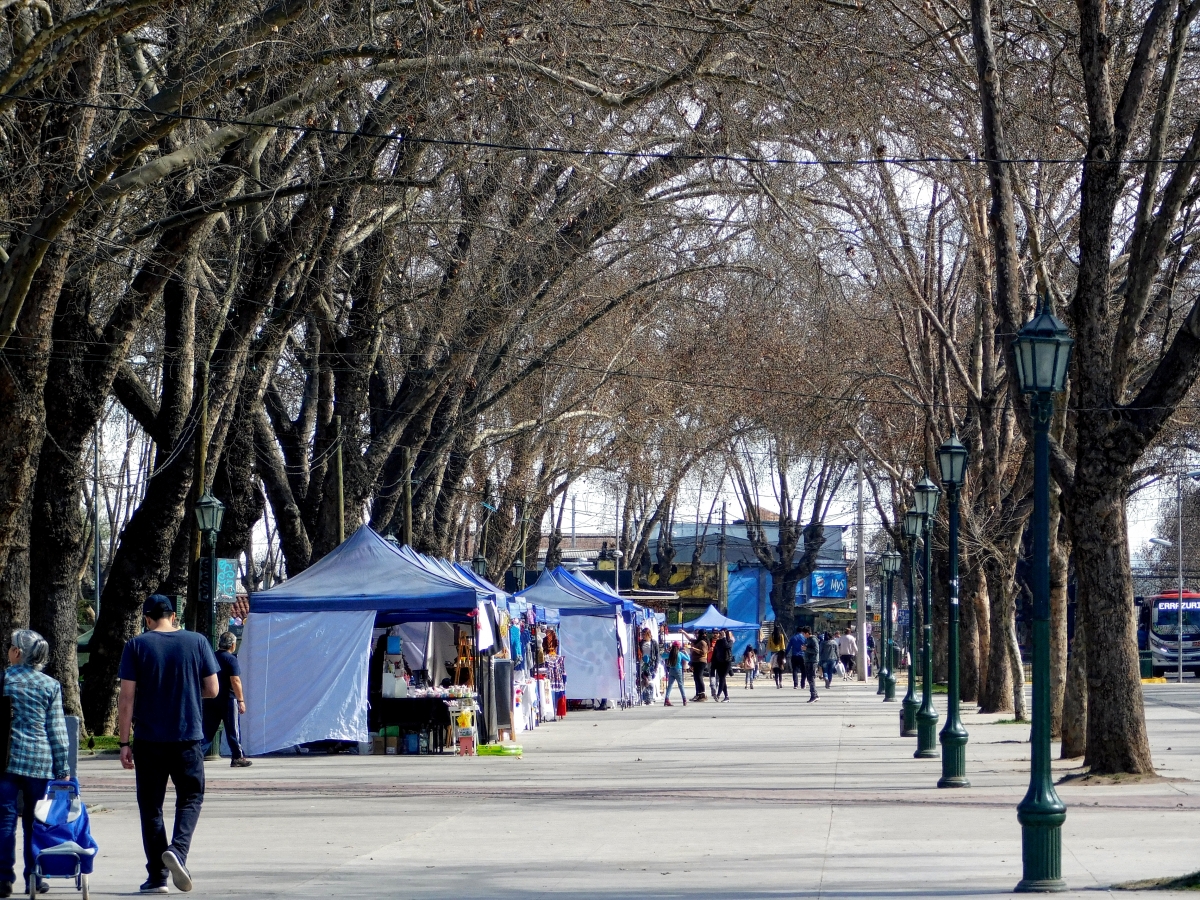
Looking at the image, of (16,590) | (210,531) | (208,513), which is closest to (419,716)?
(210,531)

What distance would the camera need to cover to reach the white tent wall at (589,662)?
34.9 meters

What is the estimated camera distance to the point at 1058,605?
22.2 meters

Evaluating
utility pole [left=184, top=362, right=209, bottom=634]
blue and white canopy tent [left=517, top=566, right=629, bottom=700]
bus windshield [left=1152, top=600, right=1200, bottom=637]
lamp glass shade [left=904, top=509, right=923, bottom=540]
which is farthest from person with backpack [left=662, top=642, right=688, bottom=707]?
bus windshield [left=1152, top=600, right=1200, bottom=637]

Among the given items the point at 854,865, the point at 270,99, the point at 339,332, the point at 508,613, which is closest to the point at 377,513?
the point at 339,332

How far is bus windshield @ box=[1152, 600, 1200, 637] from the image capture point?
212ft

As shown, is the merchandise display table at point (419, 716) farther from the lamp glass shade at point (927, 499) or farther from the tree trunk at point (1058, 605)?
the tree trunk at point (1058, 605)

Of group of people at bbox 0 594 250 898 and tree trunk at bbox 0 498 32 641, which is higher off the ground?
tree trunk at bbox 0 498 32 641

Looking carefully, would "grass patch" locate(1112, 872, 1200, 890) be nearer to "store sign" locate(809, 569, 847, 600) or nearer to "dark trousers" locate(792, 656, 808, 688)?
"dark trousers" locate(792, 656, 808, 688)

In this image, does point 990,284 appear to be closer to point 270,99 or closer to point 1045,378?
point 270,99

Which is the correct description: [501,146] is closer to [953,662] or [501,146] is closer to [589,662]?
[953,662]

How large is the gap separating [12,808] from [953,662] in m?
12.8

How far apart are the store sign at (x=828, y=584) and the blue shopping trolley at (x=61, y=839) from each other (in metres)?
78.9

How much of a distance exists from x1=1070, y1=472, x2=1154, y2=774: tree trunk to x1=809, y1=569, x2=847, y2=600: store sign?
71.4 m

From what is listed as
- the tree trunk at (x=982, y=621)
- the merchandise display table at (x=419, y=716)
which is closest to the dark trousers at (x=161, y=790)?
the merchandise display table at (x=419, y=716)
